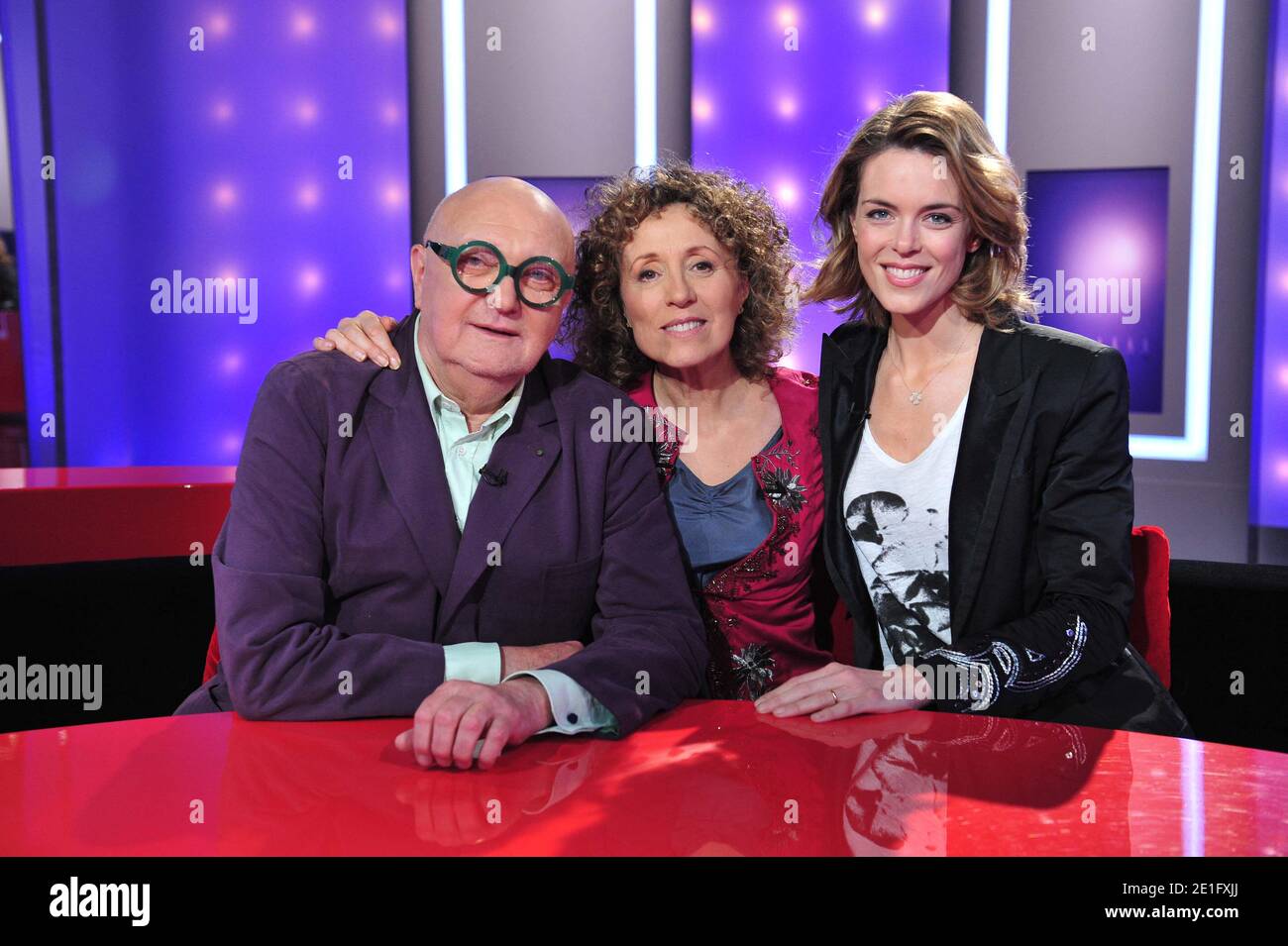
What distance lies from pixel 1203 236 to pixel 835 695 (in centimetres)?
413

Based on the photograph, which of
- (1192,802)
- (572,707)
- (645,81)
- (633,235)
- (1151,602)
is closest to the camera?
(1192,802)

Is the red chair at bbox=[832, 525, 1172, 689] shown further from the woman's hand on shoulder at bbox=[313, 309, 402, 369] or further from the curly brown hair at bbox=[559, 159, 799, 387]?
the woman's hand on shoulder at bbox=[313, 309, 402, 369]

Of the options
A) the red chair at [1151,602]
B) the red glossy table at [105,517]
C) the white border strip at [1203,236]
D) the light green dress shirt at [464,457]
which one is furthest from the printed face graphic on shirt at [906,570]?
the white border strip at [1203,236]

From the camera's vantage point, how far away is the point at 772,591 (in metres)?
2.29

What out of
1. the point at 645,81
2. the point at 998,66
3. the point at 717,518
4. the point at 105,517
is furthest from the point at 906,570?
the point at 645,81

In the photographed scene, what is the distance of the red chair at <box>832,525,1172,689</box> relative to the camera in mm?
2178

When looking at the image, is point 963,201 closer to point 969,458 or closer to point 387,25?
point 969,458

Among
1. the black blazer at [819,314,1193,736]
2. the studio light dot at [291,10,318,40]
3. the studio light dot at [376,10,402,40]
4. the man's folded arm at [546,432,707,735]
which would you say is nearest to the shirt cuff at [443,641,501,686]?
the man's folded arm at [546,432,707,735]

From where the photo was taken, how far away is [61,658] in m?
3.03

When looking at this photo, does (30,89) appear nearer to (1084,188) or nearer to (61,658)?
(61,658)

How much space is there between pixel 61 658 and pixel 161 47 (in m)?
3.44

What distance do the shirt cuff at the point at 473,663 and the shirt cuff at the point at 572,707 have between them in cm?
13

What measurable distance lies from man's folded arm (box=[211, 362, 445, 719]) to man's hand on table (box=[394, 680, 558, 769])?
0.13 meters
